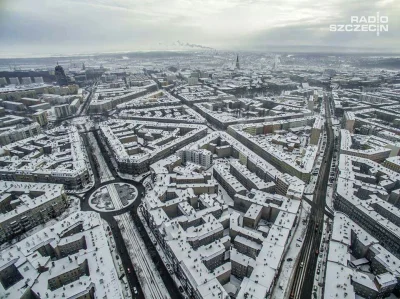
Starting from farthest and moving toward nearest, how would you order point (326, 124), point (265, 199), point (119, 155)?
point (326, 124)
point (119, 155)
point (265, 199)

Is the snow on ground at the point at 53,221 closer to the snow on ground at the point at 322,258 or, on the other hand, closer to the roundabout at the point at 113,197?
the roundabout at the point at 113,197

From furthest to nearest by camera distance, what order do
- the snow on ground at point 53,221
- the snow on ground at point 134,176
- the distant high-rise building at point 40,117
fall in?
the distant high-rise building at point 40,117 → the snow on ground at point 134,176 → the snow on ground at point 53,221

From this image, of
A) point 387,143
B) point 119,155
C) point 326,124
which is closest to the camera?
point 119,155

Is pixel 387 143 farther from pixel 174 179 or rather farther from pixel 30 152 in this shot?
pixel 30 152

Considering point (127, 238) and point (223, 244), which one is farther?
point (127, 238)

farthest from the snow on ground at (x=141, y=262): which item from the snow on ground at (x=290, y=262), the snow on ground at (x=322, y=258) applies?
the snow on ground at (x=322, y=258)

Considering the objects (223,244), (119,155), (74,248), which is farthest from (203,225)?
(119,155)
